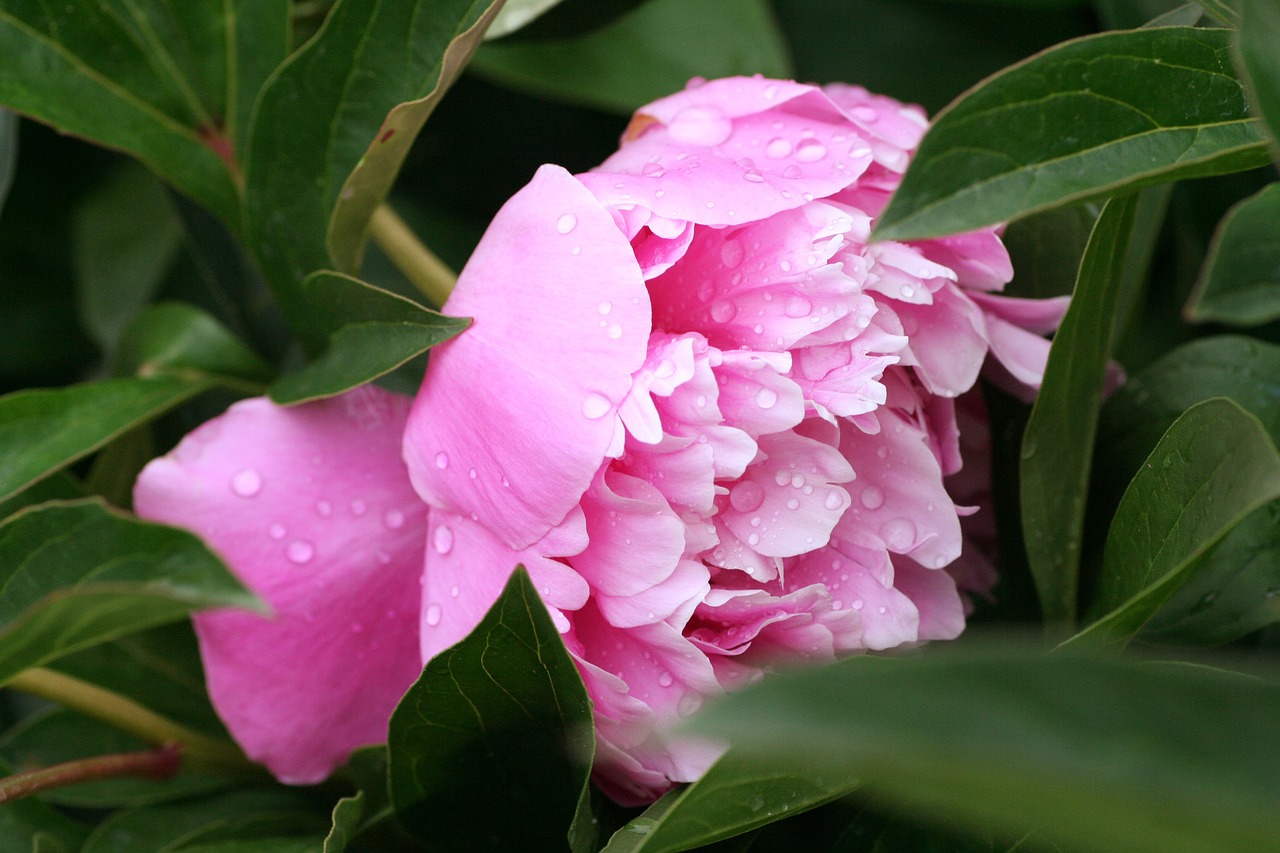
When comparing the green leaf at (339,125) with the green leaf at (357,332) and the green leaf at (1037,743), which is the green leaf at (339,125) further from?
the green leaf at (1037,743)

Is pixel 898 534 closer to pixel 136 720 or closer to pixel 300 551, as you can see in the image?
pixel 300 551

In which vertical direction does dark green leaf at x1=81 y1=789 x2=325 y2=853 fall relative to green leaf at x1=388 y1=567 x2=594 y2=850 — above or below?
below

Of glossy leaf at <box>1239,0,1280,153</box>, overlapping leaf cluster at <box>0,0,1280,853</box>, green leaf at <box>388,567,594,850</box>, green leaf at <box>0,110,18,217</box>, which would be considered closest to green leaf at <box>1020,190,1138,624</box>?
overlapping leaf cluster at <box>0,0,1280,853</box>

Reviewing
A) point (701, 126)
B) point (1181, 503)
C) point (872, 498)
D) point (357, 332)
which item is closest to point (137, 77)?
point (357, 332)

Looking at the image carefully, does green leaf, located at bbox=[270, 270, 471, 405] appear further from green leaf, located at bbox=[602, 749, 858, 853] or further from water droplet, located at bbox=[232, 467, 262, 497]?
green leaf, located at bbox=[602, 749, 858, 853]

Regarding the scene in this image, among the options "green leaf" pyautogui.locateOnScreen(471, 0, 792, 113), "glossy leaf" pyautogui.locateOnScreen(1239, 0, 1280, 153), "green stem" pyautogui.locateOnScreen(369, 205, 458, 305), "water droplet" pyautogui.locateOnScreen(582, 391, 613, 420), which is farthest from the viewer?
"green leaf" pyautogui.locateOnScreen(471, 0, 792, 113)

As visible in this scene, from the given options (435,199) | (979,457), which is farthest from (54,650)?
(435,199)

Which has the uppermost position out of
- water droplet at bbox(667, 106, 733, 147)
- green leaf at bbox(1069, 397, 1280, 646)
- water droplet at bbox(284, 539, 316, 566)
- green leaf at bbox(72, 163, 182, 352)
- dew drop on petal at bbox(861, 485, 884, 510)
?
water droplet at bbox(667, 106, 733, 147)
